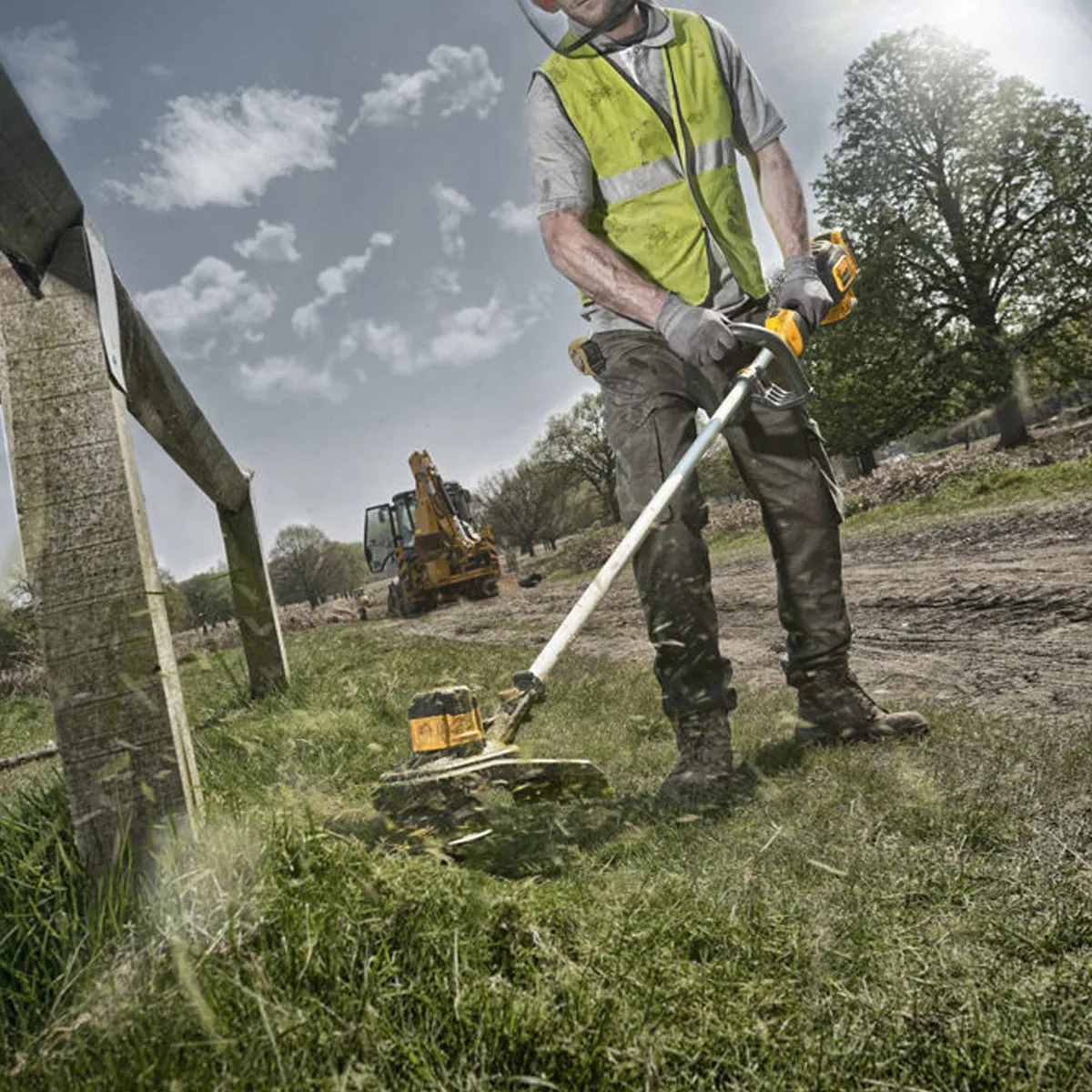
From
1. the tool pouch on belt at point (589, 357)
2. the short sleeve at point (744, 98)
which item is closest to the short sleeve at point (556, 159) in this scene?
the tool pouch on belt at point (589, 357)

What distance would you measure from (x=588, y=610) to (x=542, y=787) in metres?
0.56

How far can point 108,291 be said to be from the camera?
1772 mm

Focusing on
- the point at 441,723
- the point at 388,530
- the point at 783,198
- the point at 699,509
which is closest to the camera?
the point at 441,723

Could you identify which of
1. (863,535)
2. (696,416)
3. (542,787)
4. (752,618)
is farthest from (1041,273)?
(542,787)

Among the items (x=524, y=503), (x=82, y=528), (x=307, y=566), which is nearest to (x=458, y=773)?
(x=82, y=528)

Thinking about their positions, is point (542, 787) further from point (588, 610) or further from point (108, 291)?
point (108, 291)

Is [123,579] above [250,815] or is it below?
above

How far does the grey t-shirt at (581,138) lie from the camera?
2906mm

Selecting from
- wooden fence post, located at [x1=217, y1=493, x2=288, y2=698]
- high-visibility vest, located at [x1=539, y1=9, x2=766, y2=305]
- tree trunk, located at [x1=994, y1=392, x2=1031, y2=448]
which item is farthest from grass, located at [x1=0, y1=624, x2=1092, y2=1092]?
tree trunk, located at [x1=994, y1=392, x2=1031, y2=448]

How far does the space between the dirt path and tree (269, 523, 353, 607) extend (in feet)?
131

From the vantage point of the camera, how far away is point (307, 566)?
4972 centimetres

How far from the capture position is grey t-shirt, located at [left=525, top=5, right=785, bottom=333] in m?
2.91

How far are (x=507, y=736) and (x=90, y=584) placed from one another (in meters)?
1.20

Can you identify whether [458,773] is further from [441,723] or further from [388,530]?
[388,530]
